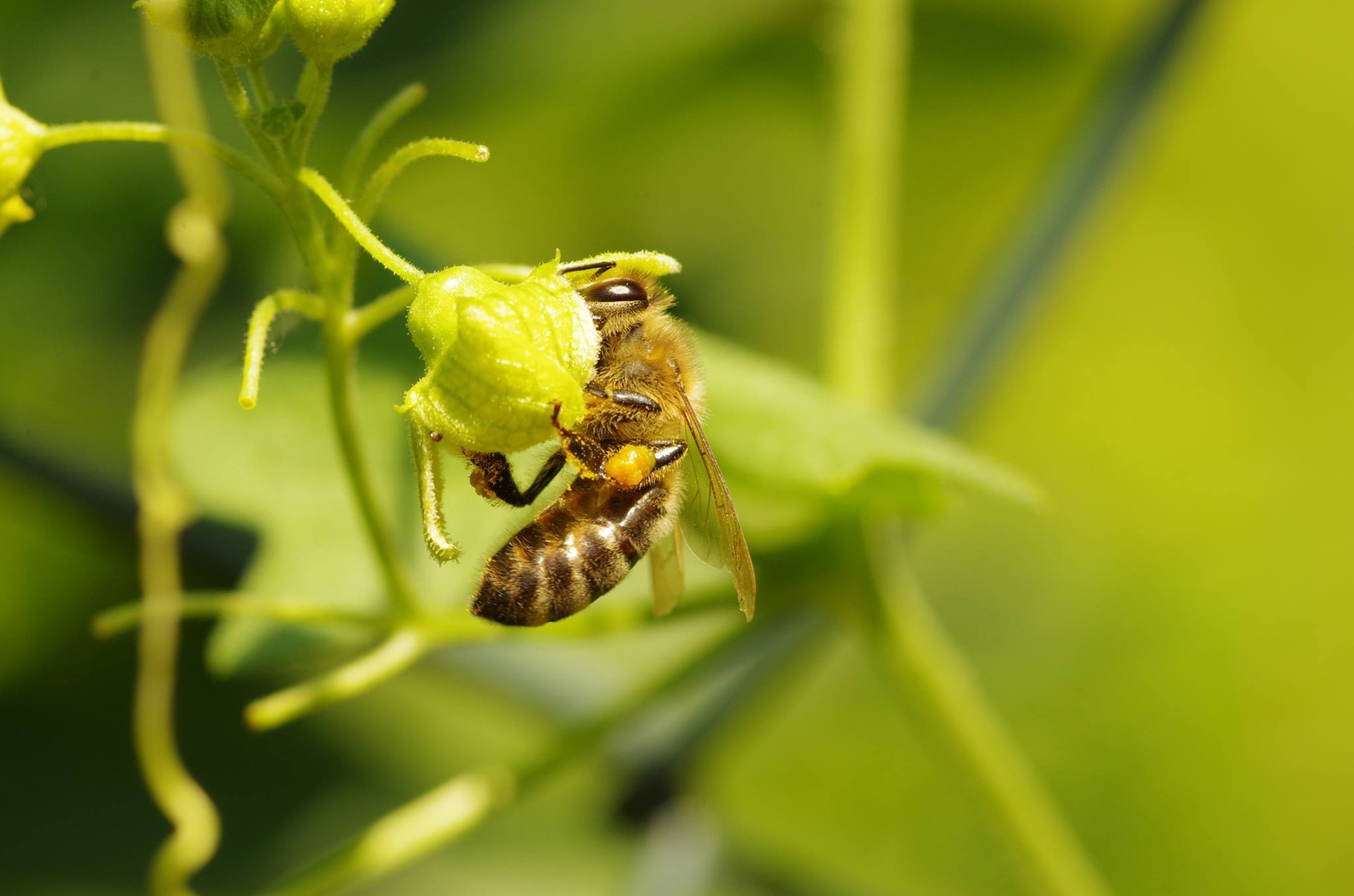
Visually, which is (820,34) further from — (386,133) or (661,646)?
(661,646)

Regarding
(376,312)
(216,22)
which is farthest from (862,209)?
(216,22)

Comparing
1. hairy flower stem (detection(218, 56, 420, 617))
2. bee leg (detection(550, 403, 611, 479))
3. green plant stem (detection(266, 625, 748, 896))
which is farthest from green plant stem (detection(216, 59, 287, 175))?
green plant stem (detection(266, 625, 748, 896))

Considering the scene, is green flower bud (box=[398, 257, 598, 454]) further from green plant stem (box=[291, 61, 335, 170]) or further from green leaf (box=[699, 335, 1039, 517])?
green leaf (box=[699, 335, 1039, 517])

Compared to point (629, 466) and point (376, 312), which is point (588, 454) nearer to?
point (629, 466)

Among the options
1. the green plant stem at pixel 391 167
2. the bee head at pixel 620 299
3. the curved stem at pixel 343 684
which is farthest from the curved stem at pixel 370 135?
the curved stem at pixel 343 684

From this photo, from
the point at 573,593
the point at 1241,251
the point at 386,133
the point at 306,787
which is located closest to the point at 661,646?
the point at 306,787

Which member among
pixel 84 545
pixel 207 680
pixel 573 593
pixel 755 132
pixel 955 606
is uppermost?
pixel 573 593
